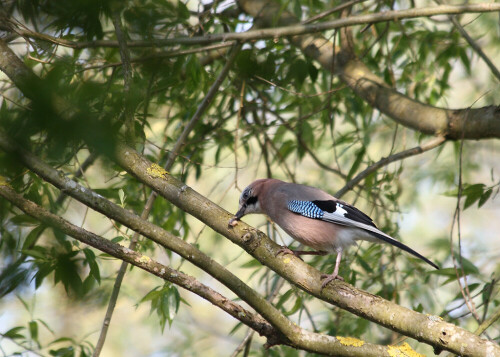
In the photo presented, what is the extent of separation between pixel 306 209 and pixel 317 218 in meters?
0.16

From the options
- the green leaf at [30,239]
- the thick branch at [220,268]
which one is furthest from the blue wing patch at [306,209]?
the green leaf at [30,239]

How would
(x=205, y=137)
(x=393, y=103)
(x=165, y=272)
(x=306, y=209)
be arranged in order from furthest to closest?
1. (x=205, y=137)
2. (x=393, y=103)
3. (x=306, y=209)
4. (x=165, y=272)

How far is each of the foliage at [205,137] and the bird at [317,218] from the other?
0.60 feet

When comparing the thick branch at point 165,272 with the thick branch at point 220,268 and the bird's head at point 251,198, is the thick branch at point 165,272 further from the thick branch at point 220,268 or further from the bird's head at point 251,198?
the bird's head at point 251,198

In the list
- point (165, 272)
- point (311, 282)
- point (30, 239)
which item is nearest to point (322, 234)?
point (311, 282)

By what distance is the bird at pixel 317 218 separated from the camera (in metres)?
4.56

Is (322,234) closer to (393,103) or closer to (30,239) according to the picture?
(393,103)

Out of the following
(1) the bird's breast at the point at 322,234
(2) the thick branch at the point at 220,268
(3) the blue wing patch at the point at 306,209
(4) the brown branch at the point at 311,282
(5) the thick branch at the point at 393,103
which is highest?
(5) the thick branch at the point at 393,103

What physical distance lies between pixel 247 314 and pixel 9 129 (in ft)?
6.76

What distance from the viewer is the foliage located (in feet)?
5.30

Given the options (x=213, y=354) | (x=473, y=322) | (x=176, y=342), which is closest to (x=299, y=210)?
(x=473, y=322)

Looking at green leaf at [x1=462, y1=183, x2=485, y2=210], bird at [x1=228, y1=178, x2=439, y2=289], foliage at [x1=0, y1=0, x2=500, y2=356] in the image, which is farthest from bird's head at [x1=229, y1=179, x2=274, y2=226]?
green leaf at [x1=462, y1=183, x2=485, y2=210]

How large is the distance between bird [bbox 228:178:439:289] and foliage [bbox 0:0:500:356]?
184mm

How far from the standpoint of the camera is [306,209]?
188 inches
